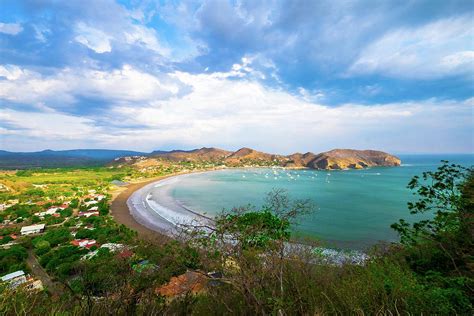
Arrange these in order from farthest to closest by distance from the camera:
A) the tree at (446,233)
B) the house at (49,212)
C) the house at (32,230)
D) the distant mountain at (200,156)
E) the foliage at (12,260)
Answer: the distant mountain at (200,156) → the house at (49,212) → the house at (32,230) → the foliage at (12,260) → the tree at (446,233)

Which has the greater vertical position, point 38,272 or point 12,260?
point 12,260

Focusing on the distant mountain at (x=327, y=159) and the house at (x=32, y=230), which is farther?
the distant mountain at (x=327, y=159)

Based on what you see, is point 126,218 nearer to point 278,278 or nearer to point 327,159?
point 278,278

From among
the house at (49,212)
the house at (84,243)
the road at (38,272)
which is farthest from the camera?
the house at (49,212)

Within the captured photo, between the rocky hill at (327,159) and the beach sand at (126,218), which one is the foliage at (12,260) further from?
the rocky hill at (327,159)

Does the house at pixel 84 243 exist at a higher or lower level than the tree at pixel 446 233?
lower

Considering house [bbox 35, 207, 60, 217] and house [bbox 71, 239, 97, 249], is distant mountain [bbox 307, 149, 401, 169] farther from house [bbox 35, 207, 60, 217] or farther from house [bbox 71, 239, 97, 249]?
house [bbox 71, 239, 97, 249]

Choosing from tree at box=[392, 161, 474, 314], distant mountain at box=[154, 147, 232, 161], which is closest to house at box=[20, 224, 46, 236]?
tree at box=[392, 161, 474, 314]

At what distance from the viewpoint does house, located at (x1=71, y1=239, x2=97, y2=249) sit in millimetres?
18567

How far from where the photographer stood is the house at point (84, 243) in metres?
18.6

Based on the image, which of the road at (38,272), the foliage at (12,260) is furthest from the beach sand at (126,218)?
the foliage at (12,260)

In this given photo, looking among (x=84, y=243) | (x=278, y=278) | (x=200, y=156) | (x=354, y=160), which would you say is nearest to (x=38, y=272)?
(x=84, y=243)

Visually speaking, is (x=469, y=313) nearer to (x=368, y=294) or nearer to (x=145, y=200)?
(x=368, y=294)

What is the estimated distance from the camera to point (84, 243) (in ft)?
63.3
